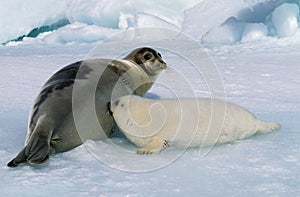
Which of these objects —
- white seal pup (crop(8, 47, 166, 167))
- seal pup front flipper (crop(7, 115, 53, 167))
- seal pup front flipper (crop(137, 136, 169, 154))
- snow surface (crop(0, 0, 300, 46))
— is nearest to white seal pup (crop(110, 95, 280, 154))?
seal pup front flipper (crop(137, 136, 169, 154))

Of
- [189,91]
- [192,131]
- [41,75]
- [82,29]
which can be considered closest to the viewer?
[192,131]

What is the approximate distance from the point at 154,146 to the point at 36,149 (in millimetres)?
524

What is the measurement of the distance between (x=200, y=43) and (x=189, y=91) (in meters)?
4.24

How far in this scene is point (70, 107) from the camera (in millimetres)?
2285

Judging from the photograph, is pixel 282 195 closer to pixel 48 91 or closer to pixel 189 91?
pixel 48 91

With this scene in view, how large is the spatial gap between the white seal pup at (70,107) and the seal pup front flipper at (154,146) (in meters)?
0.28

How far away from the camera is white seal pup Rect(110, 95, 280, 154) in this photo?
226 cm

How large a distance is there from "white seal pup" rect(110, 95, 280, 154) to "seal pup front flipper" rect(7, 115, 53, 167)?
1.31 ft

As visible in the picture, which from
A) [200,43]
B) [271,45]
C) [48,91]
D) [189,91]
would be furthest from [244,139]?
[200,43]

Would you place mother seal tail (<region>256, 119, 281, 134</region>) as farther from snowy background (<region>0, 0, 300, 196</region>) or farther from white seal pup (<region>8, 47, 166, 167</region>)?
white seal pup (<region>8, 47, 166, 167</region>)

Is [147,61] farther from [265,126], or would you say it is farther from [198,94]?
[265,126]

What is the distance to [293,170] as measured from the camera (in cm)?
200

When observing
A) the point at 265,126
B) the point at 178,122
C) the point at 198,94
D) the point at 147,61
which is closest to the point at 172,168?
the point at 178,122

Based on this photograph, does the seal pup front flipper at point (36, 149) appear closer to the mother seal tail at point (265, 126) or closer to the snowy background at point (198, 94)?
the snowy background at point (198, 94)
